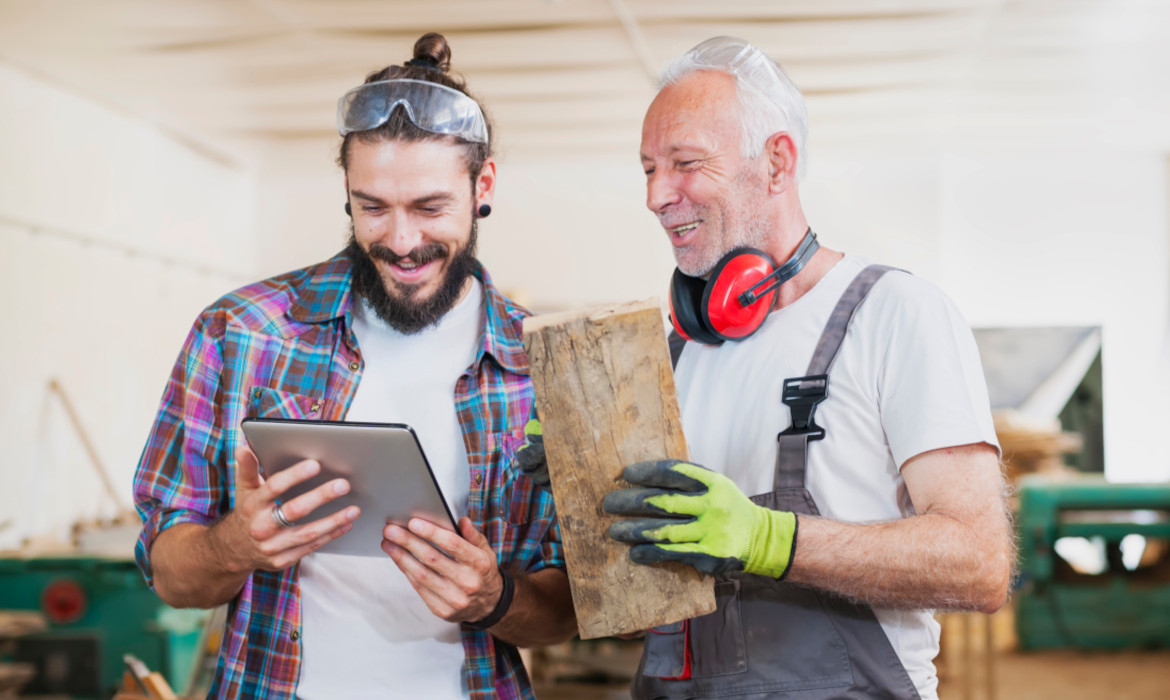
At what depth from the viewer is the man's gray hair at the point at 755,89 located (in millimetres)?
1799

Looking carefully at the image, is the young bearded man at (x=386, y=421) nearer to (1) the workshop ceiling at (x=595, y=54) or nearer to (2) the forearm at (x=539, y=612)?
(2) the forearm at (x=539, y=612)

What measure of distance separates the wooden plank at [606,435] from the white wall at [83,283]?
5374mm

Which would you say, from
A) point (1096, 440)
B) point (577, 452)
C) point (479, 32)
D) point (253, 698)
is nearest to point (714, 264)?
point (577, 452)

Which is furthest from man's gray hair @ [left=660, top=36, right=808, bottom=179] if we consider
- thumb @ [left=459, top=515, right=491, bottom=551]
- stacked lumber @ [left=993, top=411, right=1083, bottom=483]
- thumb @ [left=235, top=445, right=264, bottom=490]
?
stacked lumber @ [left=993, top=411, right=1083, bottom=483]

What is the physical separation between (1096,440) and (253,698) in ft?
26.8

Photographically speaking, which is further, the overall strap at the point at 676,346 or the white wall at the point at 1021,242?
the white wall at the point at 1021,242

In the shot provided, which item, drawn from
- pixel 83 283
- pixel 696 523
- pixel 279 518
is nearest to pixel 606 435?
pixel 696 523

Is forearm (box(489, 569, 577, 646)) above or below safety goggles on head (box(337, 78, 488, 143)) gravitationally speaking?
below

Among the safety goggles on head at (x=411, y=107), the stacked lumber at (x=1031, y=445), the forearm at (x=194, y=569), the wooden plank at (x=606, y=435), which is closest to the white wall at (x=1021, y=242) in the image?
the stacked lumber at (x=1031, y=445)

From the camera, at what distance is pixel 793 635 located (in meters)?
1.58

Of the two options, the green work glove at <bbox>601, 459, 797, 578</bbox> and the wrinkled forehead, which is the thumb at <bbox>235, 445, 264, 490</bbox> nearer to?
the green work glove at <bbox>601, 459, 797, 578</bbox>

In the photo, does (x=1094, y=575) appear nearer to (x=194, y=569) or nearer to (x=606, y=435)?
(x=606, y=435)

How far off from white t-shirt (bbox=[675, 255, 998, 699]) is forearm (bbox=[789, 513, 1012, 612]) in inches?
4.5

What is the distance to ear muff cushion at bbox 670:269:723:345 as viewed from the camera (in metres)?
1.83
